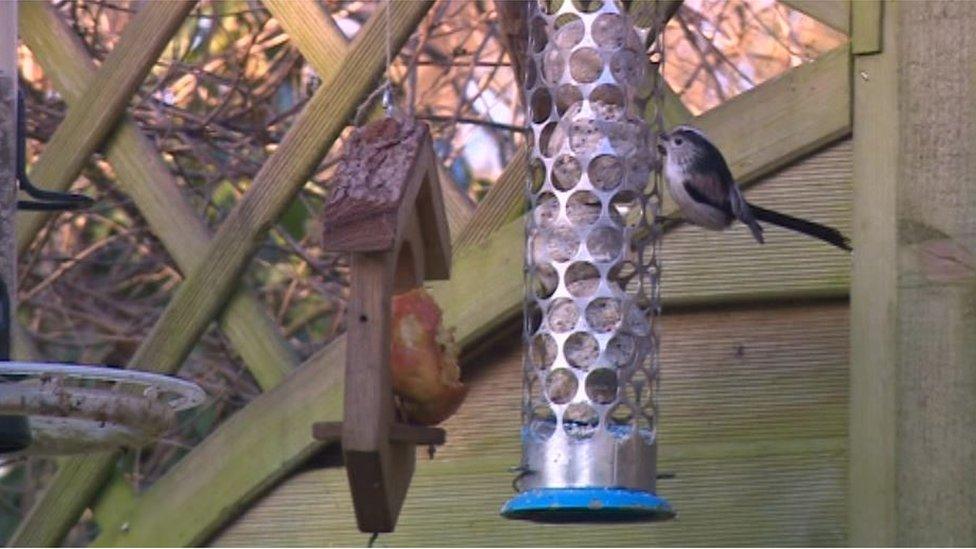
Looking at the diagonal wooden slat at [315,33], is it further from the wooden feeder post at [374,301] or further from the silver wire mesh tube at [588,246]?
the wooden feeder post at [374,301]

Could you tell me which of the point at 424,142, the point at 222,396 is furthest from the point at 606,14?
the point at 222,396

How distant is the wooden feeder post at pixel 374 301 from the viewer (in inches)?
85.4

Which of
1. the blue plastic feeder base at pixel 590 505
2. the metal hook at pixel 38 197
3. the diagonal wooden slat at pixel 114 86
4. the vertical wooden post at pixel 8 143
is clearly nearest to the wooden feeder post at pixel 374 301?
the blue plastic feeder base at pixel 590 505

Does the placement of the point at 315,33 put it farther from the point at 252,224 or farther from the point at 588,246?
the point at 588,246

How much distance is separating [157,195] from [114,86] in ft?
0.64

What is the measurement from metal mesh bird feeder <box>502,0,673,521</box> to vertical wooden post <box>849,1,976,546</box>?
10.5 inches

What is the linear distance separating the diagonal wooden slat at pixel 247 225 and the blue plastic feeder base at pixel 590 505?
0.75 meters

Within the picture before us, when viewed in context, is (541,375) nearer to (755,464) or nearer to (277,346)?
(755,464)

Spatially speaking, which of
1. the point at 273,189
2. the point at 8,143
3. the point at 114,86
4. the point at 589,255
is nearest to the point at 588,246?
the point at 589,255

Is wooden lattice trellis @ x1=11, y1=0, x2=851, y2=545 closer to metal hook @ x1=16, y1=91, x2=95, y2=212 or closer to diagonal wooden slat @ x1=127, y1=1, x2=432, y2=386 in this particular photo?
diagonal wooden slat @ x1=127, y1=1, x2=432, y2=386

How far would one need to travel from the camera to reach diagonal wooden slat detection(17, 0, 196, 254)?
309 centimetres

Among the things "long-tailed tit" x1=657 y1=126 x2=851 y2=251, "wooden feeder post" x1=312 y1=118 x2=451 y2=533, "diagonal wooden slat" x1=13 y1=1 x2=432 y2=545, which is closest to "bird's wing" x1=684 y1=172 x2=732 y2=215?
"long-tailed tit" x1=657 y1=126 x2=851 y2=251

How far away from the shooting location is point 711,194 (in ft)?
8.29

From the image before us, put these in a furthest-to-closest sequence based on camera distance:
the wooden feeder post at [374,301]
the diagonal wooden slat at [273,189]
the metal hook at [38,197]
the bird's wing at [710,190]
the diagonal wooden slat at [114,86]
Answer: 1. the diagonal wooden slat at [114,86]
2. the diagonal wooden slat at [273,189]
3. the bird's wing at [710,190]
4. the metal hook at [38,197]
5. the wooden feeder post at [374,301]
